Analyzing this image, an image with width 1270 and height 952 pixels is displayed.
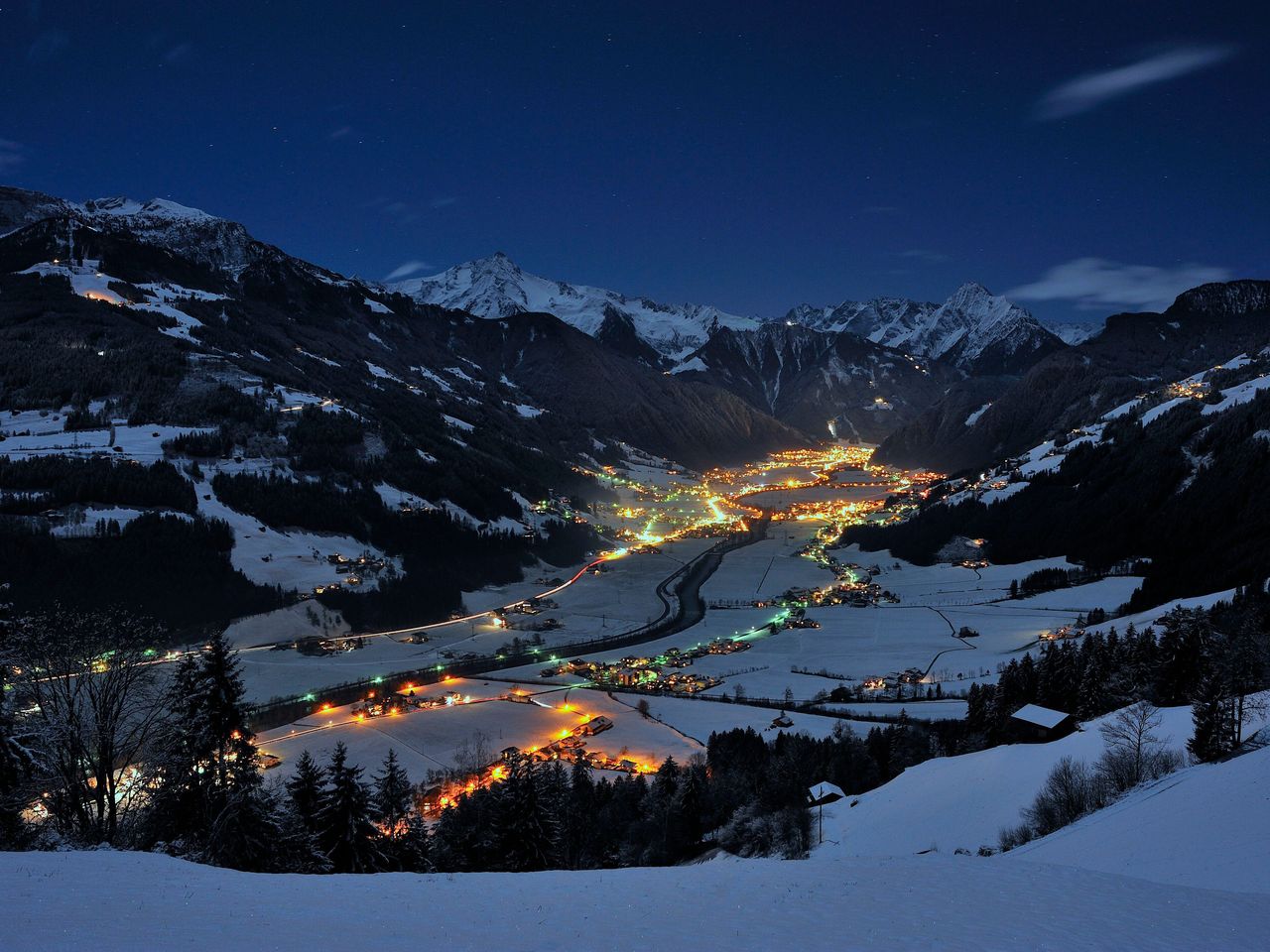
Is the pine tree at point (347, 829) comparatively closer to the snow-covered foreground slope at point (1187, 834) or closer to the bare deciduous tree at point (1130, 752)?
the snow-covered foreground slope at point (1187, 834)

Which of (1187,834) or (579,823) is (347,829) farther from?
(1187,834)

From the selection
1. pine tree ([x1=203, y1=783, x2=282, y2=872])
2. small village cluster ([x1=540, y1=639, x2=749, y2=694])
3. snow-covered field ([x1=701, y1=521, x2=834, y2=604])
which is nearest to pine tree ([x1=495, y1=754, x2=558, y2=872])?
pine tree ([x1=203, y1=783, x2=282, y2=872])

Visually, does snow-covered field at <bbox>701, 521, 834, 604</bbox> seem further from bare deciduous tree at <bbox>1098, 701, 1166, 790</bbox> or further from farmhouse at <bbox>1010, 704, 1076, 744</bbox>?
bare deciduous tree at <bbox>1098, 701, 1166, 790</bbox>

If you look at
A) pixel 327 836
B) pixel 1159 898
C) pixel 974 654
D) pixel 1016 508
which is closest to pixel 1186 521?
pixel 1016 508

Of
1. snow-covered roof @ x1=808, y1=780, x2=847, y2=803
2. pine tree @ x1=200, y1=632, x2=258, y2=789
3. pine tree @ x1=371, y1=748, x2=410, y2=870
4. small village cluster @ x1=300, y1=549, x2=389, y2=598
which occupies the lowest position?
snow-covered roof @ x1=808, y1=780, x2=847, y2=803

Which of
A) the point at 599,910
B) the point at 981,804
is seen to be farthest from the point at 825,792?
the point at 599,910

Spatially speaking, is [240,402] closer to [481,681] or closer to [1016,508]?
[481,681]

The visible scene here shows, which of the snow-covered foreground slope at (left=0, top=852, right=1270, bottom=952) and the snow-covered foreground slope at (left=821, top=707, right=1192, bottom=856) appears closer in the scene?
the snow-covered foreground slope at (left=0, top=852, right=1270, bottom=952)
